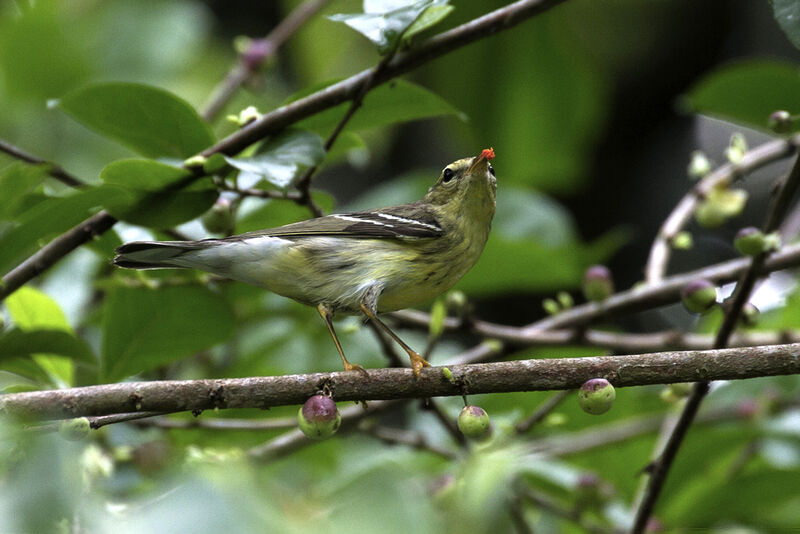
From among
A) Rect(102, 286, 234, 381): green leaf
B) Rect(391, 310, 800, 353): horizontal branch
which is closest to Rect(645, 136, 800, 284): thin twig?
Rect(391, 310, 800, 353): horizontal branch

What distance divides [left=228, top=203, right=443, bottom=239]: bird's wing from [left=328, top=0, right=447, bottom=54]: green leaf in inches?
33.3

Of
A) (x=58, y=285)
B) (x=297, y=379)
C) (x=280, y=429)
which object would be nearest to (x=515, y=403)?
(x=280, y=429)

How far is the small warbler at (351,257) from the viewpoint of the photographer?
312 cm

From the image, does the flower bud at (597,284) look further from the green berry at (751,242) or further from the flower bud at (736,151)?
the green berry at (751,242)

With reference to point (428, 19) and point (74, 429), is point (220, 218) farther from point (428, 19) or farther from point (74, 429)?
point (74, 429)

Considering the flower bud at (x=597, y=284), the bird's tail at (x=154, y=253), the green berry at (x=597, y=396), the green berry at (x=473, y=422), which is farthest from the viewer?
the flower bud at (x=597, y=284)

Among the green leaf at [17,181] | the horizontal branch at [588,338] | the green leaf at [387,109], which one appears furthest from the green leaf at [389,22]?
the horizontal branch at [588,338]

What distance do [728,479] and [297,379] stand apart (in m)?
2.22

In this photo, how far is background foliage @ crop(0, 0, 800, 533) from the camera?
2.35 meters

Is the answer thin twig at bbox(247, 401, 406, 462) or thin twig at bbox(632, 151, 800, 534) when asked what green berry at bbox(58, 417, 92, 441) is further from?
thin twig at bbox(632, 151, 800, 534)

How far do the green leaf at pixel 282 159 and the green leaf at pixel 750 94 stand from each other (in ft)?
6.33

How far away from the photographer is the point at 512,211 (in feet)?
16.1

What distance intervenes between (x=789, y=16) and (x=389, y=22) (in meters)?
1.20

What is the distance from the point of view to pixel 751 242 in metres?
2.62
